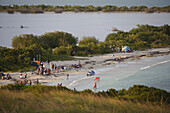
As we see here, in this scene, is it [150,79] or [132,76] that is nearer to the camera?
[150,79]

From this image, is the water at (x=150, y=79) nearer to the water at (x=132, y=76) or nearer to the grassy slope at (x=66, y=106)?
the water at (x=132, y=76)

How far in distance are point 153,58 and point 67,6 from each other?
507ft

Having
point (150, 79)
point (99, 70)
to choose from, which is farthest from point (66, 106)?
point (99, 70)

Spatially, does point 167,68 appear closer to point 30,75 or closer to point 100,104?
point 30,75

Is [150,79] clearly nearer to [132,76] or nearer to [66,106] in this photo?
[132,76]

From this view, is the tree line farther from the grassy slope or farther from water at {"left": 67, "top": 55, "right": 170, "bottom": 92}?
the grassy slope

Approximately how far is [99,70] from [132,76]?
3.84 meters

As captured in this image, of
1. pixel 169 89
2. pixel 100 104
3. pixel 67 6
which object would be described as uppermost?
pixel 67 6

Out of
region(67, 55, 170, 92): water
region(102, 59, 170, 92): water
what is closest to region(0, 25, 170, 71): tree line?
region(67, 55, 170, 92): water

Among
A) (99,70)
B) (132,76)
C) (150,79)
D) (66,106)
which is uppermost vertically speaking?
(66,106)

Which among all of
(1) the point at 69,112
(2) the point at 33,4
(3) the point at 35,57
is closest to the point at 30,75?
(3) the point at 35,57

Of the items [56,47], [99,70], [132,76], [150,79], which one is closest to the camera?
[150,79]

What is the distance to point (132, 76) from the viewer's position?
1147 inches

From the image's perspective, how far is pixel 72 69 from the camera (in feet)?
100
